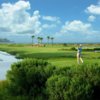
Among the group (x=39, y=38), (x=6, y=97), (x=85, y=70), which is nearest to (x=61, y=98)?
(x=85, y=70)

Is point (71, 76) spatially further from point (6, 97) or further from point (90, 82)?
point (6, 97)

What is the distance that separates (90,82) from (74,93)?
94 centimetres

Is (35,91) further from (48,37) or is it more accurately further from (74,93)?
(48,37)

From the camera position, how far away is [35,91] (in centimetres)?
1378

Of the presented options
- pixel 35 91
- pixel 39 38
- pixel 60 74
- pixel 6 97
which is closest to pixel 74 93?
pixel 60 74

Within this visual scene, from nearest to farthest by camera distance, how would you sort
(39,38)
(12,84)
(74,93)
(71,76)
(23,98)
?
(74,93) < (71,76) < (23,98) < (12,84) < (39,38)

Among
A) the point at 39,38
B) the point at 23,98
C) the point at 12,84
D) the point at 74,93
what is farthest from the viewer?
the point at 39,38

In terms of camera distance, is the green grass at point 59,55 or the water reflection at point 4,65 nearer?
the water reflection at point 4,65

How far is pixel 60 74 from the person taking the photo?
Result: 1287 cm

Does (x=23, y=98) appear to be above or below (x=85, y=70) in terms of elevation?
below

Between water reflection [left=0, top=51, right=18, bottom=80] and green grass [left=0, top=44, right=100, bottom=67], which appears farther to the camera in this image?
green grass [left=0, top=44, right=100, bottom=67]

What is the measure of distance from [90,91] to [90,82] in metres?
0.43

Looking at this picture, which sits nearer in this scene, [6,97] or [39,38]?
[6,97]

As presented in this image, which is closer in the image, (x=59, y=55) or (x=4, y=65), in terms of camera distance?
(x=4, y=65)
